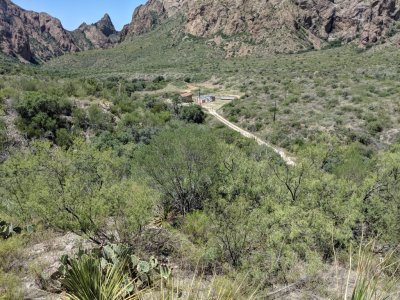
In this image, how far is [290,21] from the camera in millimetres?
133125

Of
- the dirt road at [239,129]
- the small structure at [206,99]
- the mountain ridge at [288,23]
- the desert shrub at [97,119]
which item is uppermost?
the mountain ridge at [288,23]

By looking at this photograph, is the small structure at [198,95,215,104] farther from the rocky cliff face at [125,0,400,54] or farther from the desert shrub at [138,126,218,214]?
the rocky cliff face at [125,0,400,54]

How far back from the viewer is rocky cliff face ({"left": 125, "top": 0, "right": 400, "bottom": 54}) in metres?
126

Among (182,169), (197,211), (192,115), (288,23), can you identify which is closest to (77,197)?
(197,211)

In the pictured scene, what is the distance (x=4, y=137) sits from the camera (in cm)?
3425

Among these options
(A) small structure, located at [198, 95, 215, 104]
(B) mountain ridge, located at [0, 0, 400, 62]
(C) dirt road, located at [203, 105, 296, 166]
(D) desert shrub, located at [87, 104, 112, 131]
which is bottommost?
(C) dirt road, located at [203, 105, 296, 166]

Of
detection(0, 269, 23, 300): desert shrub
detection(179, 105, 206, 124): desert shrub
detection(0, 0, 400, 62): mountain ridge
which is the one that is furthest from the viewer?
detection(0, 0, 400, 62): mountain ridge

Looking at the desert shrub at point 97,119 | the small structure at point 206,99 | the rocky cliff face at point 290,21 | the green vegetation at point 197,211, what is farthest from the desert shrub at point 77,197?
the rocky cliff face at point 290,21

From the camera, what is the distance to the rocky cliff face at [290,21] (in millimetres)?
126438

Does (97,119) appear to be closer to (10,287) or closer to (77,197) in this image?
(77,197)

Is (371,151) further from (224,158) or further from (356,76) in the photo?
(356,76)

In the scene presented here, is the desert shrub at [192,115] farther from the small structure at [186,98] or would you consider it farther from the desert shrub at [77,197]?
the desert shrub at [77,197]

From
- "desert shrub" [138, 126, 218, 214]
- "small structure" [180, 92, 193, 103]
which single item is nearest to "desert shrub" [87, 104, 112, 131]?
"desert shrub" [138, 126, 218, 214]

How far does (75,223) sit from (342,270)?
9921mm
